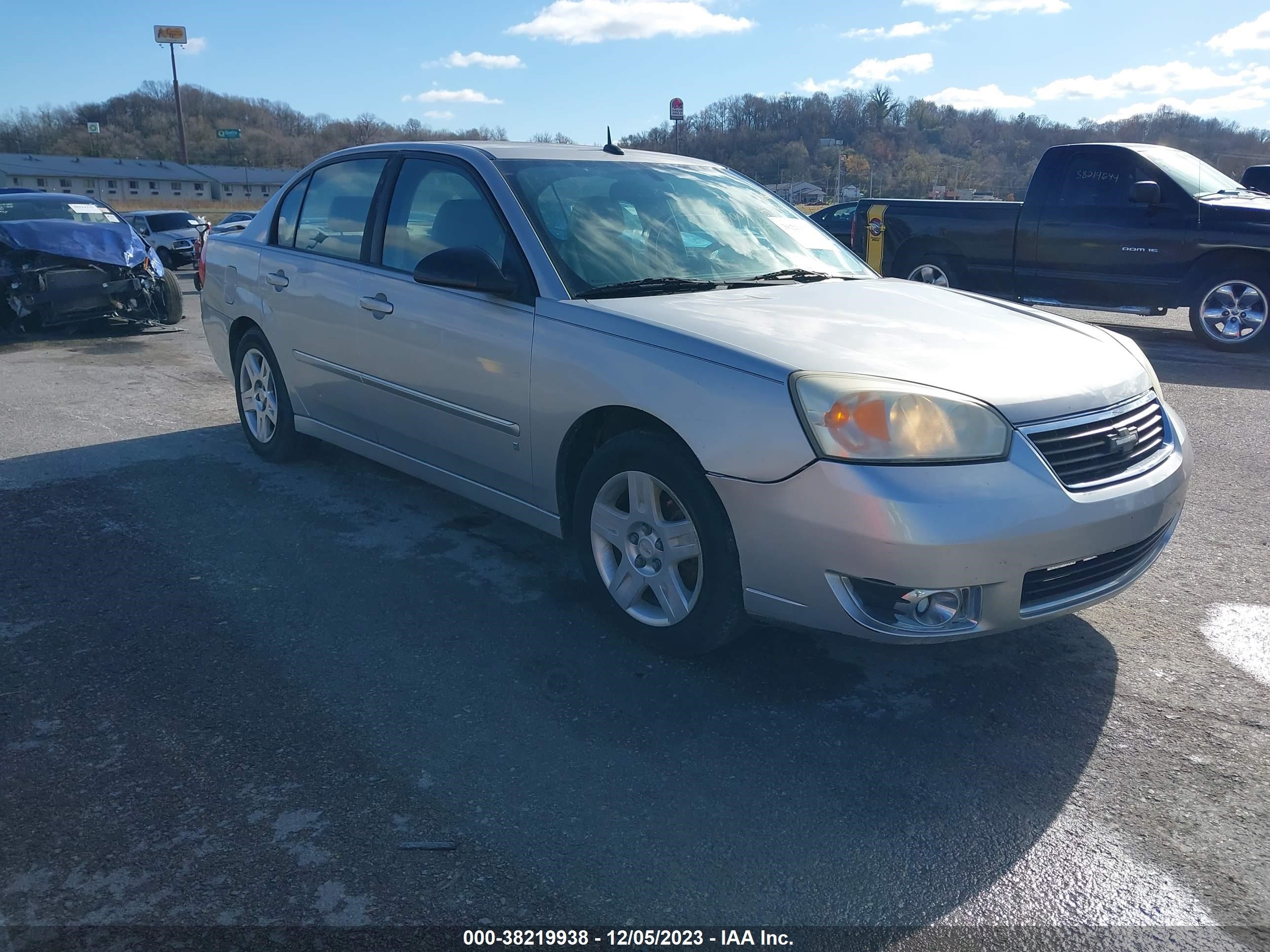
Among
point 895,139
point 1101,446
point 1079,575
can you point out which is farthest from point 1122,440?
point 895,139

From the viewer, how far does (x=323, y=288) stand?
479 cm

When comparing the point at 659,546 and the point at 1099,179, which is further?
the point at 1099,179

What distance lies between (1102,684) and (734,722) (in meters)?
1.23

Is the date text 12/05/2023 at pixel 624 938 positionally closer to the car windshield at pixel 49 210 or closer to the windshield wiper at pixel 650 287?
the windshield wiper at pixel 650 287

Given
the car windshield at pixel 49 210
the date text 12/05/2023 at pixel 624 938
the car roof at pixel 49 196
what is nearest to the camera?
the date text 12/05/2023 at pixel 624 938

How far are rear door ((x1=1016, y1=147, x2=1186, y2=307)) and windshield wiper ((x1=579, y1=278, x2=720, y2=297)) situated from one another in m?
7.76

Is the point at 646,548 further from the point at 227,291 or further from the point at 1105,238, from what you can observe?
the point at 1105,238

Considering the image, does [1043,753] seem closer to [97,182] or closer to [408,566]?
[408,566]

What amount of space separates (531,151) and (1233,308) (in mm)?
8161

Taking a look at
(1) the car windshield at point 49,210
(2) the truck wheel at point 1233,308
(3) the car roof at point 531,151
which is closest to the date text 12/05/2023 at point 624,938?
(3) the car roof at point 531,151

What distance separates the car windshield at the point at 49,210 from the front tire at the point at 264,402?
7598 millimetres

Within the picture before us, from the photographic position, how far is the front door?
3.76 m

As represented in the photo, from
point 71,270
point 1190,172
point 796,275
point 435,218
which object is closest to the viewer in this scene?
point 796,275

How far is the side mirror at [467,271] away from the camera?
3.63 metres
